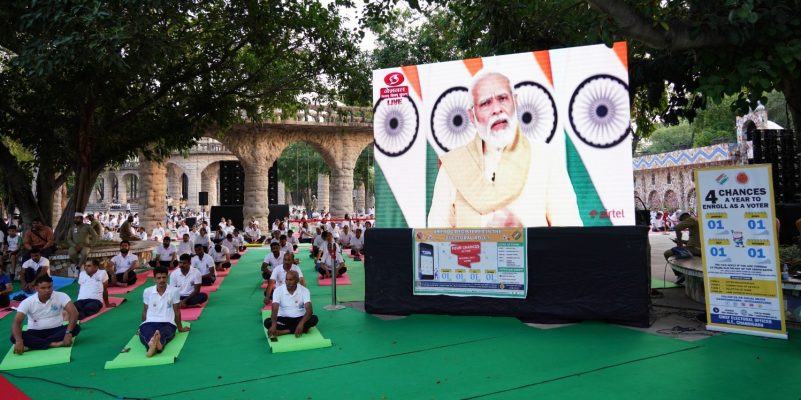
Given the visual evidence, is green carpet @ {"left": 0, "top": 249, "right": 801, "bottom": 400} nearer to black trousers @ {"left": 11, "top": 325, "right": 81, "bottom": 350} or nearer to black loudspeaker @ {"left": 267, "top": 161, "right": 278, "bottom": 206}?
black trousers @ {"left": 11, "top": 325, "right": 81, "bottom": 350}

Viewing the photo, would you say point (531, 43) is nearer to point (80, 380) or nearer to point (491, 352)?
point (491, 352)

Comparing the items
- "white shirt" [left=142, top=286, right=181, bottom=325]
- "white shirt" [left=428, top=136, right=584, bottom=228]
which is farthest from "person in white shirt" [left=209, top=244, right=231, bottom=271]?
"white shirt" [left=428, top=136, right=584, bottom=228]

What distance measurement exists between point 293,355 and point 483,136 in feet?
12.9

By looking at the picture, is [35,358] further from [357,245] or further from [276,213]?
[276,213]

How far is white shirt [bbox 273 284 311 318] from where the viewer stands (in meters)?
6.69

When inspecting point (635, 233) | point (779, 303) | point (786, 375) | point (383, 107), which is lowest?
point (786, 375)

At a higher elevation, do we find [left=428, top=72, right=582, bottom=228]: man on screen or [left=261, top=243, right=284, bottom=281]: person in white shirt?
[left=428, top=72, right=582, bottom=228]: man on screen

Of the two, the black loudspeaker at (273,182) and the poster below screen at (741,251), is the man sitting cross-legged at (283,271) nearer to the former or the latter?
the poster below screen at (741,251)

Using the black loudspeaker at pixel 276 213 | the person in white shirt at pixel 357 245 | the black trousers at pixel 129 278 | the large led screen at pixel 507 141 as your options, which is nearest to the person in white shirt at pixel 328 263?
the person in white shirt at pixel 357 245

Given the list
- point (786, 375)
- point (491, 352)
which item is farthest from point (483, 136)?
point (786, 375)

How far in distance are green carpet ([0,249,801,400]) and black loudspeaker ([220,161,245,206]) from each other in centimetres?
1784

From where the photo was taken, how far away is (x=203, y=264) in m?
10.8

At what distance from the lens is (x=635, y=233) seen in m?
6.86

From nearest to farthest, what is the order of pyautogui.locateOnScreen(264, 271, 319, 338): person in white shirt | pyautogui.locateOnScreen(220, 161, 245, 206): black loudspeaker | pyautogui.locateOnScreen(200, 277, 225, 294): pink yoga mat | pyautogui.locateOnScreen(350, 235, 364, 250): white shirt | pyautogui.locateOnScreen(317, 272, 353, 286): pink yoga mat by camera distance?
pyautogui.locateOnScreen(264, 271, 319, 338): person in white shirt, pyautogui.locateOnScreen(200, 277, 225, 294): pink yoga mat, pyautogui.locateOnScreen(317, 272, 353, 286): pink yoga mat, pyautogui.locateOnScreen(350, 235, 364, 250): white shirt, pyautogui.locateOnScreen(220, 161, 245, 206): black loudspeaker
